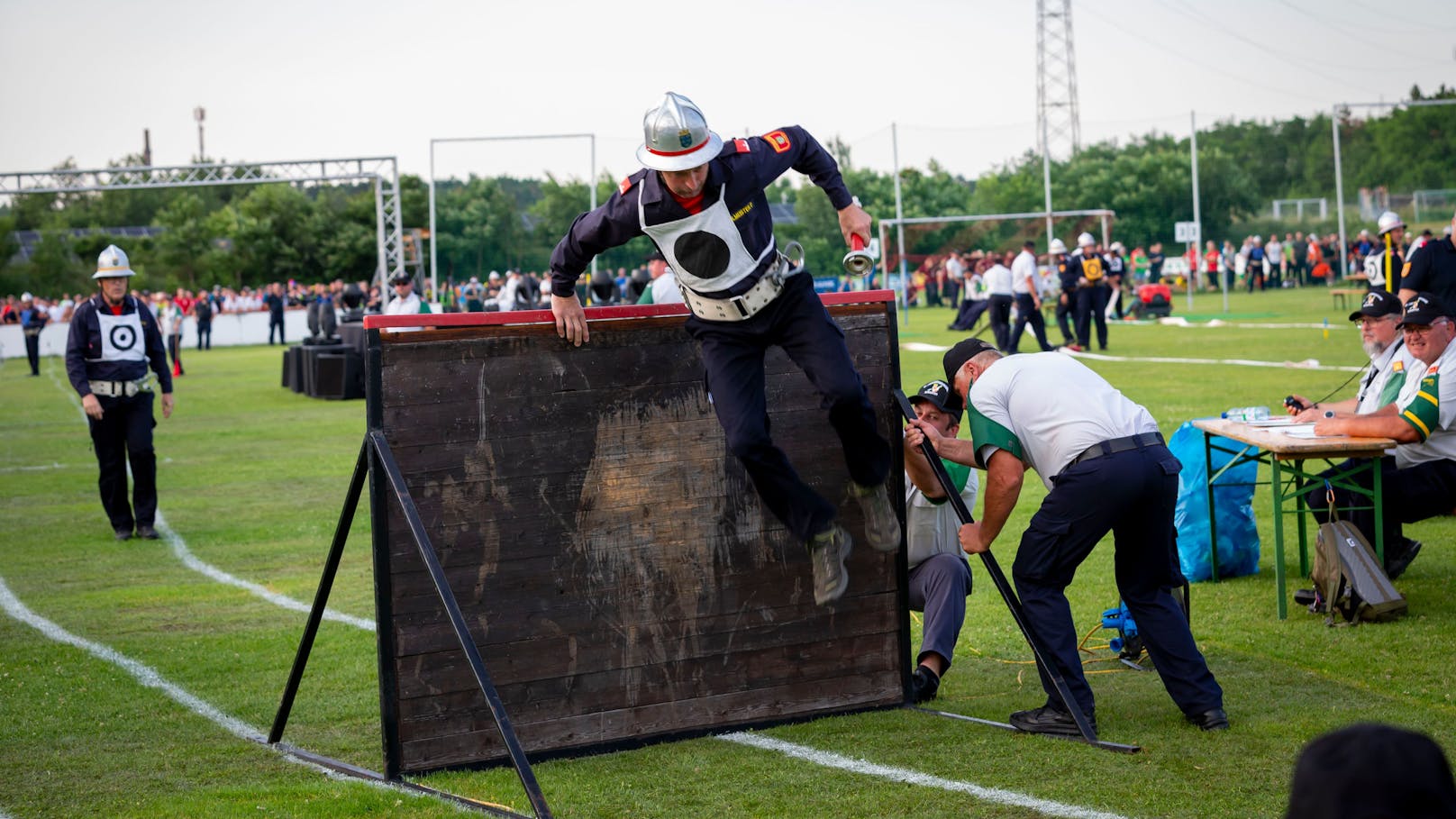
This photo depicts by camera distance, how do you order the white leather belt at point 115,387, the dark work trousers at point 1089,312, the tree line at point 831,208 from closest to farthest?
the white leather belt at point 115,387 < the dark work trousers at point 1089,312 < the tree line at point 831,208

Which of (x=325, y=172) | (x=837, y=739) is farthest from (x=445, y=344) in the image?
(x=325, y=172)

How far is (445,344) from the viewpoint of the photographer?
209 inches

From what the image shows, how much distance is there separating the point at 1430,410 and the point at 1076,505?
2.70 metres

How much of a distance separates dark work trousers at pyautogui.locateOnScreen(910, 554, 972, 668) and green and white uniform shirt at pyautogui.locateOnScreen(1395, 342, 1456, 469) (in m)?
2.44

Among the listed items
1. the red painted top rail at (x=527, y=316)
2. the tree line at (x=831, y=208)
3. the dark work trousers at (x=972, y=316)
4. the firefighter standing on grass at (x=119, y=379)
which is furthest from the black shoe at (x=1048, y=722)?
the dark work trousers at (x=972, y=316)

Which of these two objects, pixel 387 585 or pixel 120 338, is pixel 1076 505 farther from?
pixel 120 338

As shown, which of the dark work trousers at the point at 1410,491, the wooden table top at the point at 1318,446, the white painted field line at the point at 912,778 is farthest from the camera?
the dark work trousers at the point at 1410,491

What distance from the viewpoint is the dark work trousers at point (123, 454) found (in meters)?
11.2

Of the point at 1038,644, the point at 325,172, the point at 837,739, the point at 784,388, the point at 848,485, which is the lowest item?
the point at 837,739

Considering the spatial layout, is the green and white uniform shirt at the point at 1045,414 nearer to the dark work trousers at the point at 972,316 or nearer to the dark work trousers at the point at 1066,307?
the dark work trousers at the point at 1066,307

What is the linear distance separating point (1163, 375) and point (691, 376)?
606 inches

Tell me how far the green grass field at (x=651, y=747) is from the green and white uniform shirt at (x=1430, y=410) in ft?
2.59

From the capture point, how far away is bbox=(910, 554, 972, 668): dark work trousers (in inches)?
249

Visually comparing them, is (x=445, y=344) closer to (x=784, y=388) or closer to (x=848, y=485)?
(x=784, y=388)
